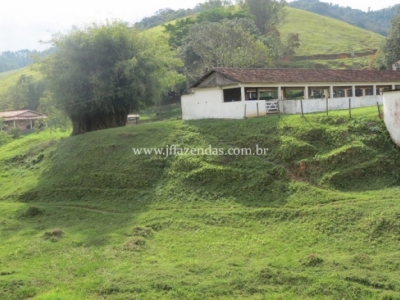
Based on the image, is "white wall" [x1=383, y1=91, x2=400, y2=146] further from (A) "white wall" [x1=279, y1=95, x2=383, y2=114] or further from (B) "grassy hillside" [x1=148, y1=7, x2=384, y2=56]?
(B) "grassy hillside" [x1=148, y1=7, x2=384, y2=56]

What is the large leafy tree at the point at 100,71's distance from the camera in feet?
97.6

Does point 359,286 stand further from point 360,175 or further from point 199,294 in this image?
point 360,175

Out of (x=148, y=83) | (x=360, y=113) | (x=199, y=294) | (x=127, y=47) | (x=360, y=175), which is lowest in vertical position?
(x=199, y=294)

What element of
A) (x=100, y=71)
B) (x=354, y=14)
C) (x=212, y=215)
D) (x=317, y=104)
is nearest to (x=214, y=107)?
(x=317, y=104)

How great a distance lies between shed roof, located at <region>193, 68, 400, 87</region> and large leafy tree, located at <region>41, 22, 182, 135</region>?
4432 mm

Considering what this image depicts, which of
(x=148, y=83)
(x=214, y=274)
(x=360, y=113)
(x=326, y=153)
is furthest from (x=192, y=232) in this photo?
(x=148, y=83)

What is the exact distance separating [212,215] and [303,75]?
16250 millimetres

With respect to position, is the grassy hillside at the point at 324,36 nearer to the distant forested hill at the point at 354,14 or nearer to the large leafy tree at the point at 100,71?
the distant forested hill at the point at 354,14

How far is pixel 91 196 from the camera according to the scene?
2117 cm

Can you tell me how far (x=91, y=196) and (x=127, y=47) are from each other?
525 inches

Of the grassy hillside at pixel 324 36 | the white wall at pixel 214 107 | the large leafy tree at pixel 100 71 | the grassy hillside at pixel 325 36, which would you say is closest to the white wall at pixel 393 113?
the white wall at pixel 214 107

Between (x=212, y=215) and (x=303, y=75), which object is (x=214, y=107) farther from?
(x=212, y=215)

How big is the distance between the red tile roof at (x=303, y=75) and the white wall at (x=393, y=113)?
29.4 ft

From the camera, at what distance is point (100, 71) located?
29906mm
